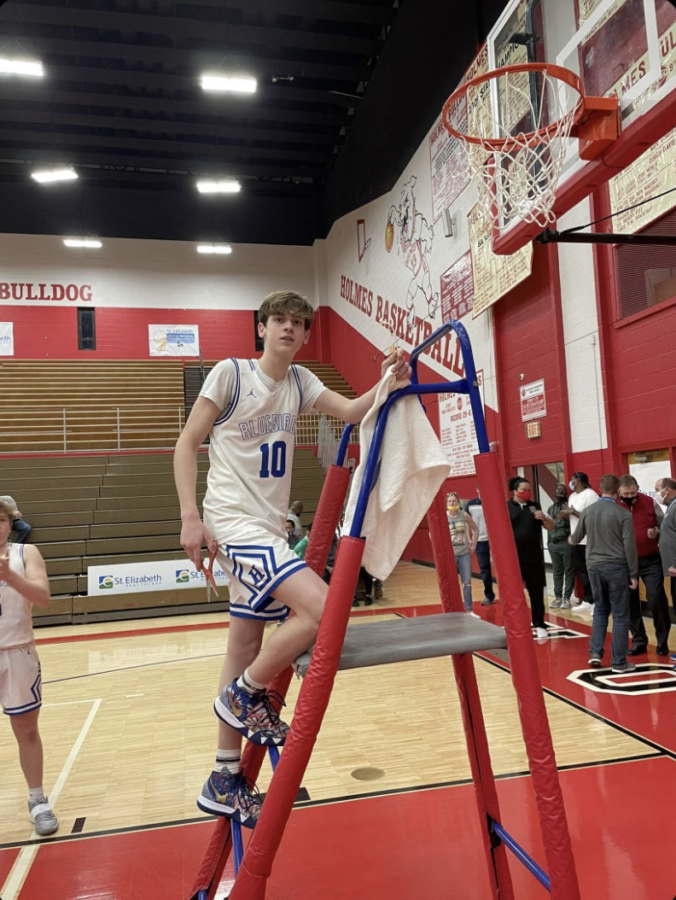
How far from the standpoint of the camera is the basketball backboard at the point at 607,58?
11.1 ft

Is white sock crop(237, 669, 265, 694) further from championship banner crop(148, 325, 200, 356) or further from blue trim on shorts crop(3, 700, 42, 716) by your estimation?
championship banner crop(148, 325, 200, 356)

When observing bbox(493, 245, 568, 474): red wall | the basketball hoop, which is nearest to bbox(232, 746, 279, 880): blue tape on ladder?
the basketball hoop

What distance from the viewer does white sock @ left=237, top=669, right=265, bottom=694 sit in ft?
6.64

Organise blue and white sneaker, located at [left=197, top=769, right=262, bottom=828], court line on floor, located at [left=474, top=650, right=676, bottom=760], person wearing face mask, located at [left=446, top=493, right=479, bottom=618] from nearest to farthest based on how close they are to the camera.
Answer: blue and white sneaker, located at [left=197, top=769, right=262, bottom=828], court line on floor, located at [left=474, top=650, right=676, bottom=760], person wearing face mask, located at [left=446, top=493, right=479, bottom=618]

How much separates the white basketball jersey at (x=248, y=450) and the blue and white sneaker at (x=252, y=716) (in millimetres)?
493

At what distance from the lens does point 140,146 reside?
57.0ft

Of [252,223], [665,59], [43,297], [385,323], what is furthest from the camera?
[252,223]

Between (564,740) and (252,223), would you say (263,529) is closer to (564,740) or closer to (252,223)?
(564,740)

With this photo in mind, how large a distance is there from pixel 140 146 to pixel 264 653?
18363 mm

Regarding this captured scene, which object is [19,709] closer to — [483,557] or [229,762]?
[229,762]

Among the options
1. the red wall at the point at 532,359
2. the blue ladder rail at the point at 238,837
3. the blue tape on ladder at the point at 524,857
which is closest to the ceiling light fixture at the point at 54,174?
the red wall at the point at 532,359

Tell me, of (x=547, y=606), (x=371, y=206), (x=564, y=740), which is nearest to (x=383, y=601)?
(x=547, y=606)

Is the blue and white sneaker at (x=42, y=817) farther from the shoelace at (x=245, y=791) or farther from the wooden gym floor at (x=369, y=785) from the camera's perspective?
the shoelace at (x=245, y=791)

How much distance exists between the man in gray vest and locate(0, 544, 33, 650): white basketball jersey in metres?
4.70
